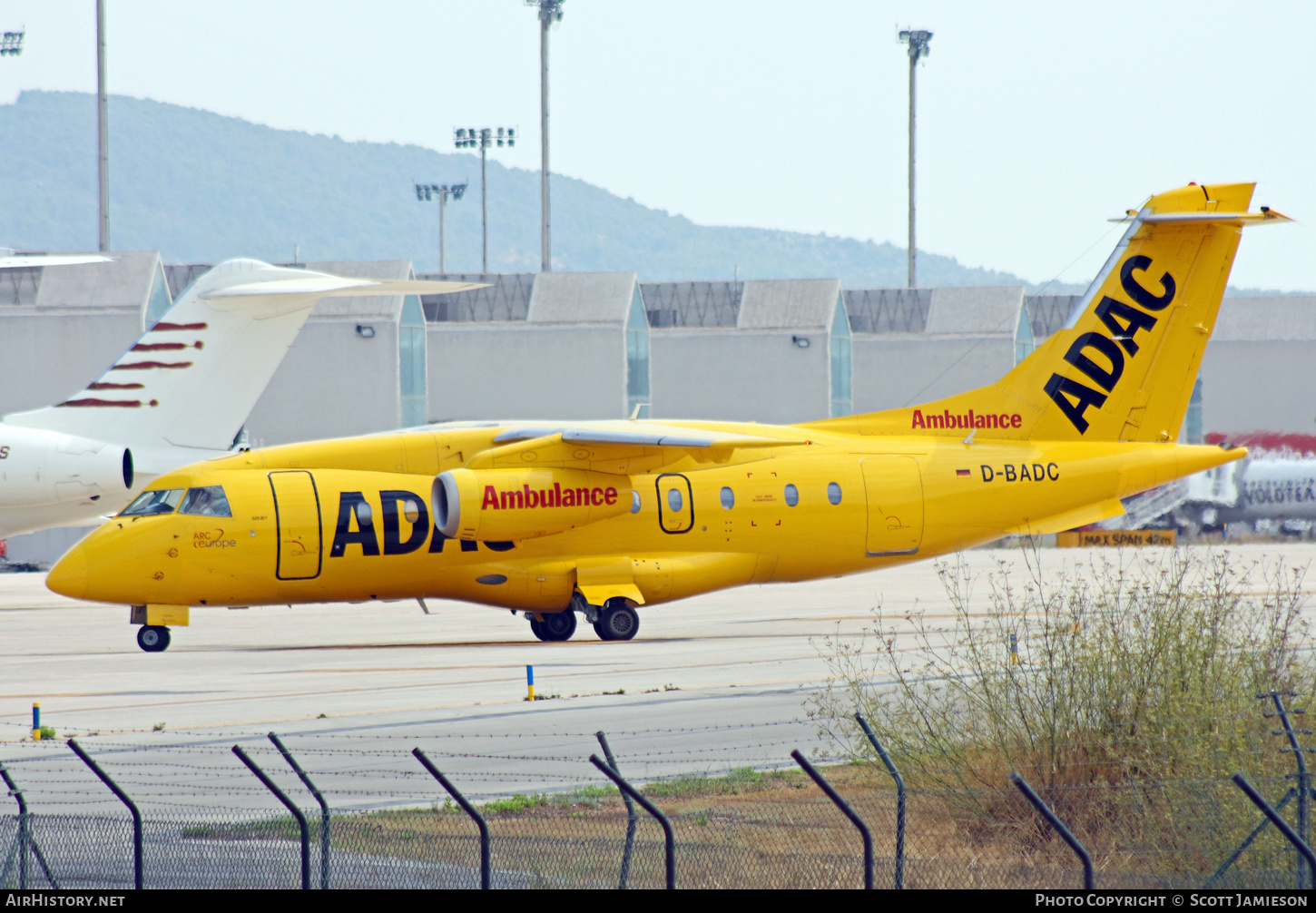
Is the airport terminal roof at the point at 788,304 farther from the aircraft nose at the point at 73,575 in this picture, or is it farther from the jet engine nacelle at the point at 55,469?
the aircraft nose at the point at 73,575

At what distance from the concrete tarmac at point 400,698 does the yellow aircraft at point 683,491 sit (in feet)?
3.92

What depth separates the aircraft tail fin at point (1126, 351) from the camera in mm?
27688

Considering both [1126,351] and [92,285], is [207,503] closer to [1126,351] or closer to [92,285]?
[1126,351]

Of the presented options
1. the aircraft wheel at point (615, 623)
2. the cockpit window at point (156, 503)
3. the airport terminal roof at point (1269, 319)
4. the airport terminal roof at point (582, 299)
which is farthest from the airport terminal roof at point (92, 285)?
the airport terminal roof at point (1269, 319)

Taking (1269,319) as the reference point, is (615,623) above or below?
below

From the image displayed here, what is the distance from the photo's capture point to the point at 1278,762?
11781 mm

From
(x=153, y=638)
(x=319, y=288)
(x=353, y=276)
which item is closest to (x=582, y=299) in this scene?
(x=353, y=276)

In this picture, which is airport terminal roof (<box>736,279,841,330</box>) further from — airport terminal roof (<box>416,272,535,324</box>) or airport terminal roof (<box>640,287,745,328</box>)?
airport terminal roof (<box>416,272,535,324</box>)

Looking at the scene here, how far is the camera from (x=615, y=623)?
25.8 m

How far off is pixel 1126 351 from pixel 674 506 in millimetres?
8787

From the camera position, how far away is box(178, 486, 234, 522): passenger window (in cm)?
2431

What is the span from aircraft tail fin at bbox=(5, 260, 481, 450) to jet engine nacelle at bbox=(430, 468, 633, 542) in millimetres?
6886

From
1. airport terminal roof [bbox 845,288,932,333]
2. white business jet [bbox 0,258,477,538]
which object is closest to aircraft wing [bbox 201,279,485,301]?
white business jet [bbox 0,258,477,538]
